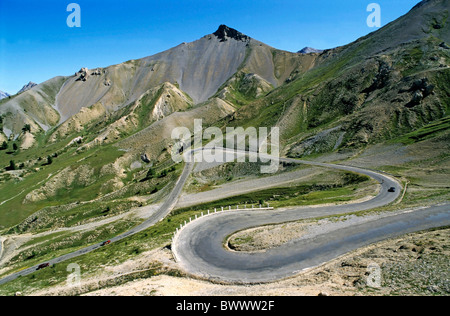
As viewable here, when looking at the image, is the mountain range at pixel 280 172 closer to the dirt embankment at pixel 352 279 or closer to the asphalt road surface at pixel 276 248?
the dirt embankment at pixel 352 279

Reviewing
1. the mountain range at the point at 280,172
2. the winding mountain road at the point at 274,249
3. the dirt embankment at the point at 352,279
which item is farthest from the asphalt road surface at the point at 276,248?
the mountain range at the point at 280,172

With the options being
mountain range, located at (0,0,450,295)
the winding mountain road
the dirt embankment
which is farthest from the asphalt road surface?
mountain range, located at (0,0,450,295)

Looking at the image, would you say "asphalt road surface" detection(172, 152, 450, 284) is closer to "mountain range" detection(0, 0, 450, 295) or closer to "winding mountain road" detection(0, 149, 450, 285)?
"winding mountain road" detection(0, 149, 450, 285)

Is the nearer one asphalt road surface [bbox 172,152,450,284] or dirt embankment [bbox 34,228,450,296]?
dirt embankment [bbox 34,228,450,296]

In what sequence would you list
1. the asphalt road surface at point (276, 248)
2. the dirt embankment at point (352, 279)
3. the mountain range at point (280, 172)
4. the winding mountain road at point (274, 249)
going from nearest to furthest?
the dirt embankment at point (352, 279), the asphalt road surface at point (276, 248), the winding mountain road at point (274, 249), the mountain range at point (280, 172)

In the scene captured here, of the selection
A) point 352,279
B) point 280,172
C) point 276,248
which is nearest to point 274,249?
point 276,248

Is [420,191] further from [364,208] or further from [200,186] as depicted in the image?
[200,186]

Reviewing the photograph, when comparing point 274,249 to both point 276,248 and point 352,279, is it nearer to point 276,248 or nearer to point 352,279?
point 276,248

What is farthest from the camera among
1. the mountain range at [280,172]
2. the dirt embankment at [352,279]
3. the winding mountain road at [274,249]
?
the mountain range at [280,172]

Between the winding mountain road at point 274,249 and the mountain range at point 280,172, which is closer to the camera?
the winding mountain road at point 274,249
